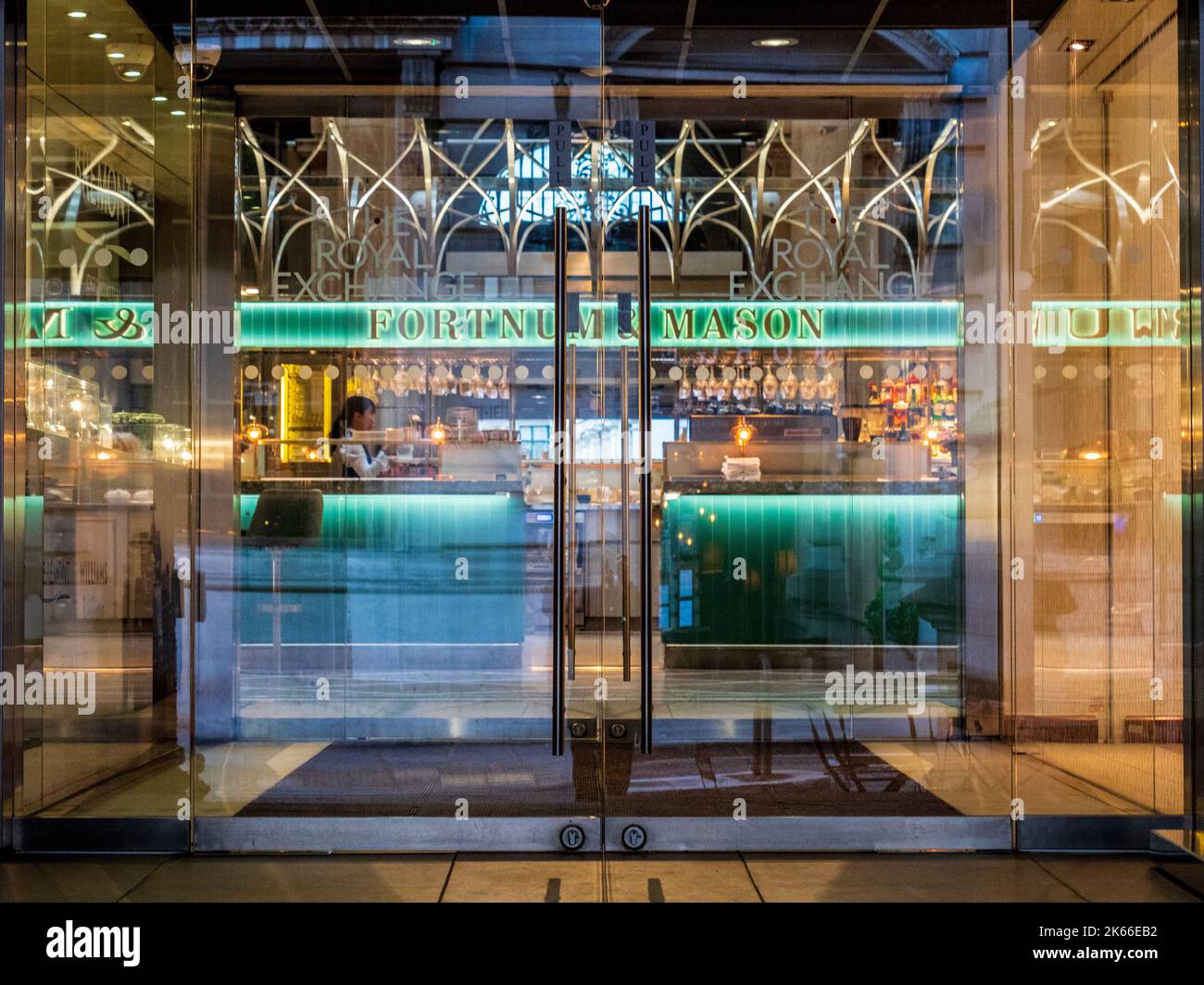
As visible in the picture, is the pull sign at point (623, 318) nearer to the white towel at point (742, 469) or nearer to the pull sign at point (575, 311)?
the pull sign at point (575, 311)

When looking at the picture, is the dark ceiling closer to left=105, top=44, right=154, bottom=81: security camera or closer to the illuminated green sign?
left=105, top=44, right=154, bottom=81: security camera

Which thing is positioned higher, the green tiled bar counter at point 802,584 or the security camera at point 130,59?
the security camera at point 130,59

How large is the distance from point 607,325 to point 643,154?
2.27 feet

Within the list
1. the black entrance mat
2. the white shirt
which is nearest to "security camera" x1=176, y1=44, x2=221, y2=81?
the white shirt

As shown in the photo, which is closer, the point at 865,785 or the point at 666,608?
the point at 865,785

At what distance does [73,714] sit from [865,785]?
2936 mm

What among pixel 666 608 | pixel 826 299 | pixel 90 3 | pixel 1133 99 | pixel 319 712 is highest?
pixel 90 3

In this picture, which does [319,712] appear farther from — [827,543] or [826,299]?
[826,299]

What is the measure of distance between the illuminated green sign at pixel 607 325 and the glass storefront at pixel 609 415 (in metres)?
0.02

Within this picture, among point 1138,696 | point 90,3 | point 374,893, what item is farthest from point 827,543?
point 90,3

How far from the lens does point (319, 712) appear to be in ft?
16.6

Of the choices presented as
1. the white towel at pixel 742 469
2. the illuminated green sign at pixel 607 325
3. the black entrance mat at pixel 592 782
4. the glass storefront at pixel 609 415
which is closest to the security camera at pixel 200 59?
the glass storefront at pixel 609 415

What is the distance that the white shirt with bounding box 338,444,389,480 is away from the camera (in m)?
4.97

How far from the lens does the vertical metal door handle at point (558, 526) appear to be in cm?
388
